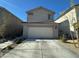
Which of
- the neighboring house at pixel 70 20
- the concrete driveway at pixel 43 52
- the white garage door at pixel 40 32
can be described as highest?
the neighboring house at pixel 70 20

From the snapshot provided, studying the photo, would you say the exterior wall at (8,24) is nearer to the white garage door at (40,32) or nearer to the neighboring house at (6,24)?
the neighboring house at (6,24)

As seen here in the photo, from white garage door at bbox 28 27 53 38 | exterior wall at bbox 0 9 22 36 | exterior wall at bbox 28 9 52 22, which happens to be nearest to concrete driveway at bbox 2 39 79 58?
white garage door at bbox 28 27 53 38

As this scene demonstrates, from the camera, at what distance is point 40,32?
23.8 meters

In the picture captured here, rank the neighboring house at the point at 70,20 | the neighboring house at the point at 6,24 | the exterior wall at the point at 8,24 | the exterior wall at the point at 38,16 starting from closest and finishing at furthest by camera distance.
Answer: the neighboring house at the point at 70,20 → the neighboring house at the point at 6,24 → the exterior wall at the point at 8,24 → the exterior wall at the point at 38,16

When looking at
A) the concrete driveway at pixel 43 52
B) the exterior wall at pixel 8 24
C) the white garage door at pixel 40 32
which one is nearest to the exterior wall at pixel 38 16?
the exterior wall at pixel 8 24

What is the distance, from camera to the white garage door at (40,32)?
23.7 m

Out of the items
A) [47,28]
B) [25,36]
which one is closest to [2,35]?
[25,36]

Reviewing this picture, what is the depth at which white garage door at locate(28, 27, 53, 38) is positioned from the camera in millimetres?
23734

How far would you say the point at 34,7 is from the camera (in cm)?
2886

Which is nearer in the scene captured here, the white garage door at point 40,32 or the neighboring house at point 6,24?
the white garage door at point 40,32

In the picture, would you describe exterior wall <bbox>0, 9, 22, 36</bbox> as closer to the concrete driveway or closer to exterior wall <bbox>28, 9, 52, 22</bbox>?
exterior wall <bbox>28, 9, 52, 22</bbox>

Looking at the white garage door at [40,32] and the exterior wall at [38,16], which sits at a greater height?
the exterior wall at [38,16]

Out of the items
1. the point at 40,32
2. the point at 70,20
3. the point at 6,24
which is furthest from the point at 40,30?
the point at 6,24

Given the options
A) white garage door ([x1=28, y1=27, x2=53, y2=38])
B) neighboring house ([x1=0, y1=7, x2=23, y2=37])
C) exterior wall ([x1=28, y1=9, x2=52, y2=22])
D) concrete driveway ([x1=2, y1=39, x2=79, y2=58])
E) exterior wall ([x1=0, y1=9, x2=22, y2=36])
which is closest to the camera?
concrete driveway ([x1=2, y1=39, x2=79, y2=58])
